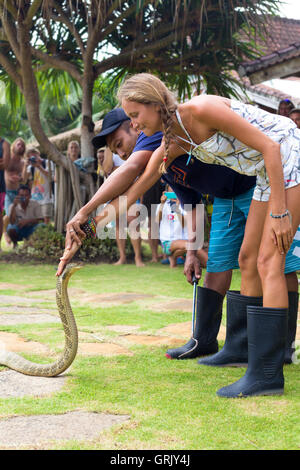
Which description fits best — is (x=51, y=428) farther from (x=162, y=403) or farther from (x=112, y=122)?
(x=112, y=122)

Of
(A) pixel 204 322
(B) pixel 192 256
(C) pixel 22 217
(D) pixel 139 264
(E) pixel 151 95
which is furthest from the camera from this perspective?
(C) pixel 22 217

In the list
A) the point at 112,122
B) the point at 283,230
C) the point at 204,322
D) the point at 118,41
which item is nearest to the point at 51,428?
the point at 283,230

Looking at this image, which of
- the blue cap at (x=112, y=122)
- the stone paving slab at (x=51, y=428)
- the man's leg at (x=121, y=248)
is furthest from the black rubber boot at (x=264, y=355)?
the man's leg at (x=121, y=248)

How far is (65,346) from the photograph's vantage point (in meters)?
3.04

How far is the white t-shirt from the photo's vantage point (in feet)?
26.7

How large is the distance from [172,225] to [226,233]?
4619 mm

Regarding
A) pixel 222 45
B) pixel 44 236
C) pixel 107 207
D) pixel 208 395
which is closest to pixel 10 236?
pixel 44 236

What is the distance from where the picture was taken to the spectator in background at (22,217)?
11.0 m

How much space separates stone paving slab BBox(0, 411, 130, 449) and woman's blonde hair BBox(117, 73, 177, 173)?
136cm

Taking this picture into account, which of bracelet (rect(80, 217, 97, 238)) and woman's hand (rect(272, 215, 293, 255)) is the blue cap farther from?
woman's hand (rect(272, 215, 293, 255))

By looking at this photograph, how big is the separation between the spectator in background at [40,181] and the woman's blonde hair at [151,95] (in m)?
8.72

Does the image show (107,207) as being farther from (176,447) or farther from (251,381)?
(176,447)

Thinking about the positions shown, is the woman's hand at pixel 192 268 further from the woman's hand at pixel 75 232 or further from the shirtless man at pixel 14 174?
the shirtless man at pixel 14 174

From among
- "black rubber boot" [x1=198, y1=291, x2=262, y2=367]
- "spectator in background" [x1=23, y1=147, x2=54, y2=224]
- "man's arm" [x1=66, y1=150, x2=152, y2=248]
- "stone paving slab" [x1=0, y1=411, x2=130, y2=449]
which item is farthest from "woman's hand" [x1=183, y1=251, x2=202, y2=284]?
"spectator in background" [x1=23, y1=147, x2=54, y2=224]
